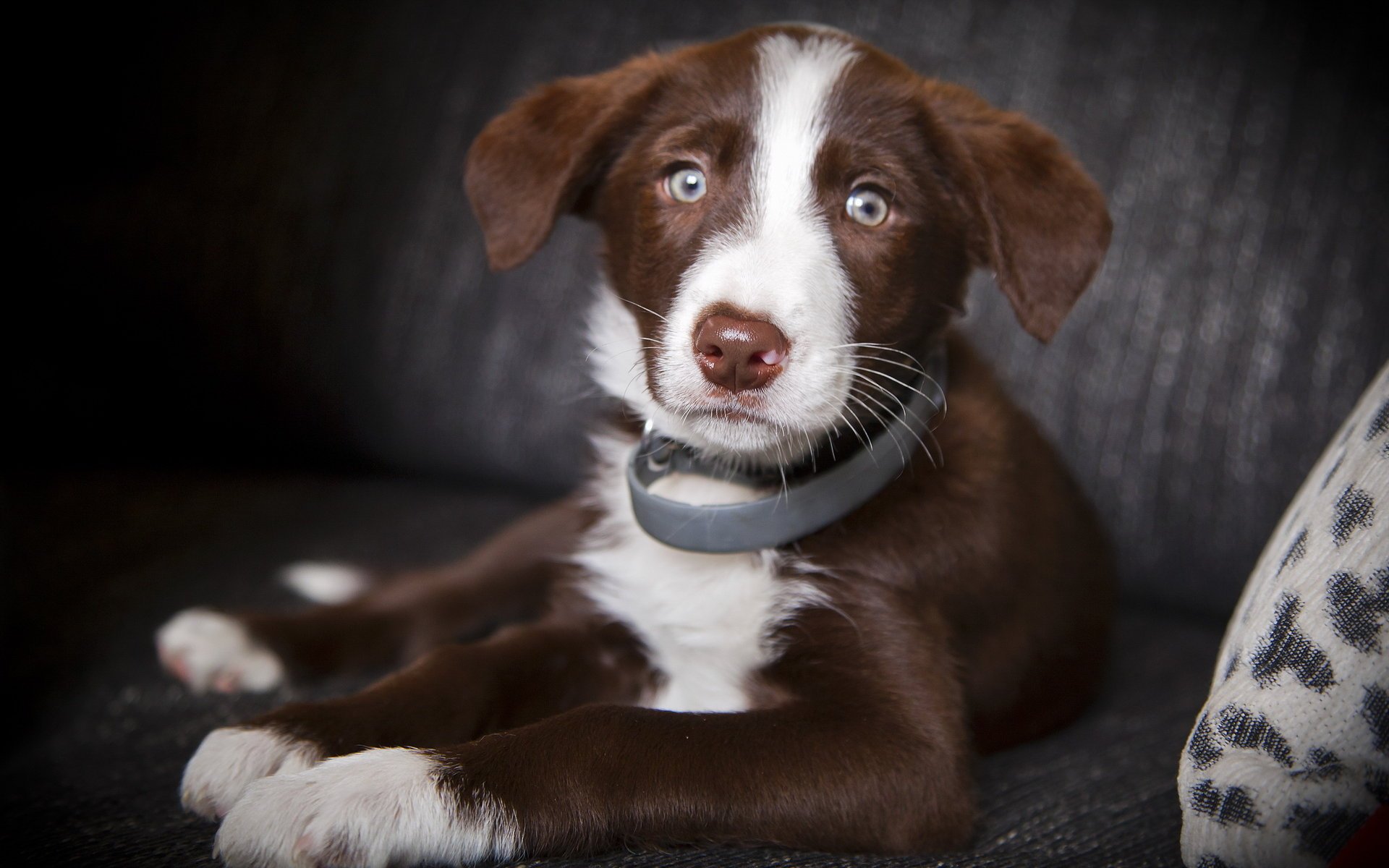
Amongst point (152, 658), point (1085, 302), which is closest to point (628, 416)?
point (152, 658)

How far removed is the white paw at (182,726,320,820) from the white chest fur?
0.52 m

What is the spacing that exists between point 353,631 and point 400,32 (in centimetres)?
180

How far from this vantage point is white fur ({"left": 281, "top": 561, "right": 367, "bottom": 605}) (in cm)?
224

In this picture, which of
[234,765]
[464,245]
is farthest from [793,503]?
[464,245]

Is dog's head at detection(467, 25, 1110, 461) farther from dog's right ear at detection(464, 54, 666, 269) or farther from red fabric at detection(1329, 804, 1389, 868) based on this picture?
red fabric at detection(1329, 804, 1389, 868)

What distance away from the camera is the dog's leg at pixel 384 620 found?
1.88m

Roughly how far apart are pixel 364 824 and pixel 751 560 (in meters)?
0.68

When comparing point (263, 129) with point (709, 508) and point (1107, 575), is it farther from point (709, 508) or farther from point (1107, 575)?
point (1107, 575)

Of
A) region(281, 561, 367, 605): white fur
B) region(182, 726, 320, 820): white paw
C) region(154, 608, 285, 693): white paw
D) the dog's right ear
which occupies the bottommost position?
region(281, 561, 367, 605): white fur

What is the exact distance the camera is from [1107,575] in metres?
2.09

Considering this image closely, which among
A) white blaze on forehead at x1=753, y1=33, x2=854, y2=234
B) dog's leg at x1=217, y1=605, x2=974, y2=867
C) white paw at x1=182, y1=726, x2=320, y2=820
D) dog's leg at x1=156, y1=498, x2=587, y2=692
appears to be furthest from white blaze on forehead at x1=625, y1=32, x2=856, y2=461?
white paw at x1=182, y1=726, x2=320, y2=820

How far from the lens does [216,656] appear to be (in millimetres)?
1867

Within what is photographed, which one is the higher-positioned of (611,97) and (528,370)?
(611,97)

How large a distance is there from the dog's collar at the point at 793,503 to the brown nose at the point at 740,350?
207 millimetres
